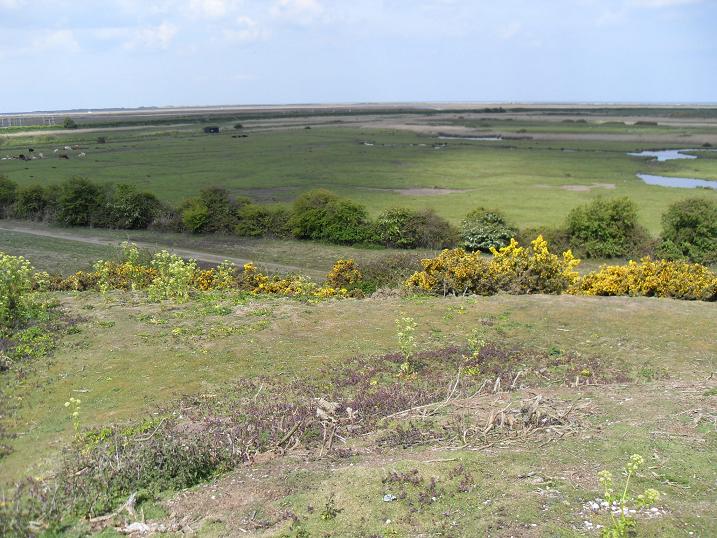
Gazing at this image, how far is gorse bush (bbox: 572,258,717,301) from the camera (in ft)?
72.9

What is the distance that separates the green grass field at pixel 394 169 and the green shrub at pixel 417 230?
657 cm

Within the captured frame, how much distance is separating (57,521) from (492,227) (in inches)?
1263

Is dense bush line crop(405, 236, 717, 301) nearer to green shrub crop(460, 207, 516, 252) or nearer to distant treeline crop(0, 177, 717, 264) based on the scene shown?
distant treeline crop(0, 177, 717, 264)

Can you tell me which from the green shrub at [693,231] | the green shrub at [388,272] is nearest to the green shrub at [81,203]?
the green shrub at [388,272]

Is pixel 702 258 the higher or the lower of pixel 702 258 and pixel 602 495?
the lower

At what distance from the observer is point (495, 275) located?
22.0 metres

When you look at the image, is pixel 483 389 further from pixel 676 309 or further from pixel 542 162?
pixel 542 162

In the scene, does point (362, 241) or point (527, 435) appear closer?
point (527, 435)

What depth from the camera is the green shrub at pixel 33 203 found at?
48.3m

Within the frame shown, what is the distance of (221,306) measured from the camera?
19.2 metres

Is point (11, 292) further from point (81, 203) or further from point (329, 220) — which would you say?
point (81, 203)

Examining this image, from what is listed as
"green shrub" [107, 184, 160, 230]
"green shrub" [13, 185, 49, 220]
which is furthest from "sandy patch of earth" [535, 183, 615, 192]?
"green shrub" [13, 185, 49, 220]

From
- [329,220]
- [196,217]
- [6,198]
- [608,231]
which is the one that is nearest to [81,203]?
[6,198]

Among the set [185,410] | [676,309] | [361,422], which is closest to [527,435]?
[361,422]
